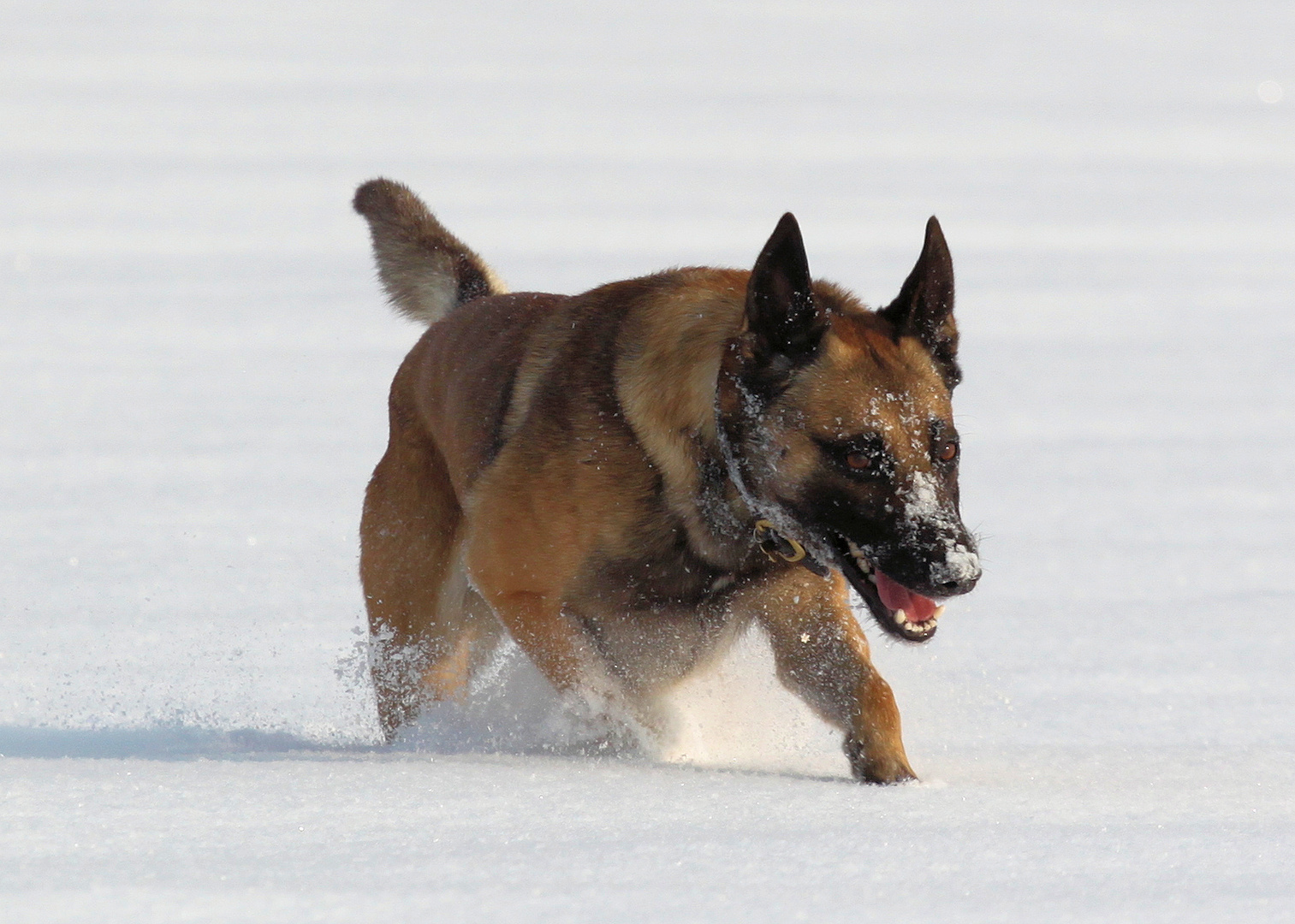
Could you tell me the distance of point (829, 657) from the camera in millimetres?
4117

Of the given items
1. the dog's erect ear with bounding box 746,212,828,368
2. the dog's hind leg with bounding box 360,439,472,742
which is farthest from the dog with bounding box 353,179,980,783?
the dog's hind leg with bounding box 360,439,472,742

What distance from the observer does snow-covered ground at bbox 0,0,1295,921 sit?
2760 mm

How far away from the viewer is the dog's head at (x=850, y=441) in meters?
3.50

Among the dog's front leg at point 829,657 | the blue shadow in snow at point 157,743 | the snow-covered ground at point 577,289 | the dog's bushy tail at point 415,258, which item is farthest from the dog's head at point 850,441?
the dog's bushy tail at point 415,258

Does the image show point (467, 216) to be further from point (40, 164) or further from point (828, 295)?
point (828, 295)

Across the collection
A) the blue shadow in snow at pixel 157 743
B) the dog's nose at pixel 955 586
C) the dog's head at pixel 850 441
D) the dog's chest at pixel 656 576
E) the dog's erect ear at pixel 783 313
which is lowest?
the blue shadow in snow at pixel 157 743

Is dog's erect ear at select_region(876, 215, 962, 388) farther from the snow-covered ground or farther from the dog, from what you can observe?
the snow-covered ground

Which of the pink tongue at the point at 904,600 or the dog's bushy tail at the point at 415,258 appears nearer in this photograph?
the pink tongue at the point at 904,600

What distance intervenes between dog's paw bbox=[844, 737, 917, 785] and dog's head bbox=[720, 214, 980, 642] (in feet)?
1.30

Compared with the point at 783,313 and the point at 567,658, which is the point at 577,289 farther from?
the point at 783,313

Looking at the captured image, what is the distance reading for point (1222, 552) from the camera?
687cm

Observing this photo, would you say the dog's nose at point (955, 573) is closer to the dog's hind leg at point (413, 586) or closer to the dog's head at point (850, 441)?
the dog's head at point (850, 441)

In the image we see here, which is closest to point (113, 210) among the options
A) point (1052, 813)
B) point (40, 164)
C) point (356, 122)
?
point (40, 164)

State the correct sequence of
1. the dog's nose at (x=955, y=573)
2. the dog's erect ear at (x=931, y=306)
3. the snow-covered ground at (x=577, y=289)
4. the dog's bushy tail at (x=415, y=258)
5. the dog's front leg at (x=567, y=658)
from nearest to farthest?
the snow-covered ground at (x=577, y=289), the dog's nose at (x=955, y=573), the dog's erect ear at (x=931, y=306), the dog's front leg at (x=567, y=658), the dog's bushy tail at (x=415, y=258)
